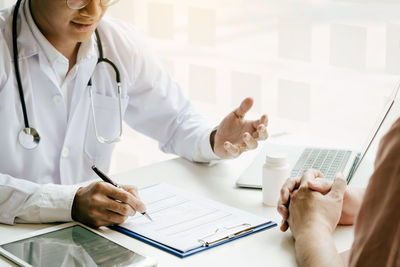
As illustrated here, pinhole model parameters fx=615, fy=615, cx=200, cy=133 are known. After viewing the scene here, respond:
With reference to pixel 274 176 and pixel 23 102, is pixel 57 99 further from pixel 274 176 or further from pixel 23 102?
pixel 274 176

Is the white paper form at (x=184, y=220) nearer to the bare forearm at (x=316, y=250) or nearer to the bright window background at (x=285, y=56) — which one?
the bare forearm at (x=316, y=250)

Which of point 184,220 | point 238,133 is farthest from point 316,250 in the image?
point 238,133

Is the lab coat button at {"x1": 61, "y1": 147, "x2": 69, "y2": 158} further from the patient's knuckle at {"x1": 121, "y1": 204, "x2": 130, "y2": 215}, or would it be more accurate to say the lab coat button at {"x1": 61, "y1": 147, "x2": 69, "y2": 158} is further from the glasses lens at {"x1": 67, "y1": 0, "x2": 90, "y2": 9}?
the patient's knuckle at {"x1": 121, "y1": 204, "x2": 130, "y2": 215}

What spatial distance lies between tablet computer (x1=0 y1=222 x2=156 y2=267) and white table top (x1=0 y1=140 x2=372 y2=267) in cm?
3

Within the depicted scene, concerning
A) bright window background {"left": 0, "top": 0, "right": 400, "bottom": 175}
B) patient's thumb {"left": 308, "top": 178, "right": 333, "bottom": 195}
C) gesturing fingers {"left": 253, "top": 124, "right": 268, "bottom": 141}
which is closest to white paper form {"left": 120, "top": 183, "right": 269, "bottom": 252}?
patient's thumb {"left": 308, "top": 178, "right": 333, "bottom": 195}

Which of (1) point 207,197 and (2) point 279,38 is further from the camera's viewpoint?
(2) point 279,38

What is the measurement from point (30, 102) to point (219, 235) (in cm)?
75

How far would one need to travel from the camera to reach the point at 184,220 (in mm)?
1382

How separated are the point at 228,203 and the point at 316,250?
0.39 meters

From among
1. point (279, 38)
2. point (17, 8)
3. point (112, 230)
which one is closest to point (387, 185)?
point (112, 230)

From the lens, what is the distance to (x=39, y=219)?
1401mm

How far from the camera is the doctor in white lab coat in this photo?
5.58 ft

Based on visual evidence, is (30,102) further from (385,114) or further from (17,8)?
(385,114)

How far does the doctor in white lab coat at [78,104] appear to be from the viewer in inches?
67.0
